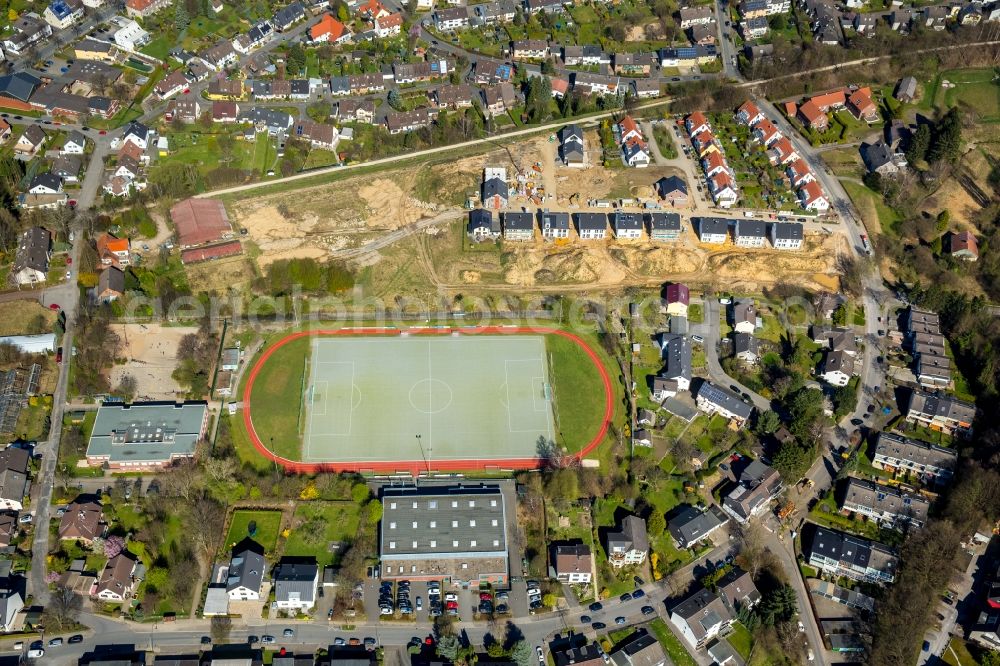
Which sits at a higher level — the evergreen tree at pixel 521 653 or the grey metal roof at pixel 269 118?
the grey metal roof at pixel 269 118

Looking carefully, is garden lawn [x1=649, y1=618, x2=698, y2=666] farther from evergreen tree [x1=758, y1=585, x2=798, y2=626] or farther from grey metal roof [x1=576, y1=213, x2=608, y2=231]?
grey metal roof [x1=576, y1=213, x2=608, y2=231]

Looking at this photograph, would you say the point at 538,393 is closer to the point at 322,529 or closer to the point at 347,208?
the point at 322,529

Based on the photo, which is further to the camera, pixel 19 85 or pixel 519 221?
pixel 19 85

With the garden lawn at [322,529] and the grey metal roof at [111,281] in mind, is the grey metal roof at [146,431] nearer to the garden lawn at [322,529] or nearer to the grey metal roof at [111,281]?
the garden lawn at [322,529]

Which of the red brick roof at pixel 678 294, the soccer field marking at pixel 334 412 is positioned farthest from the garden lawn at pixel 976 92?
the soccer field marking at pixel 334 412

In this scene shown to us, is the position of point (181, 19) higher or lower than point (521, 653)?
higher

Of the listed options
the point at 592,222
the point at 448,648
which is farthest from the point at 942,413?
the point at 448,648
